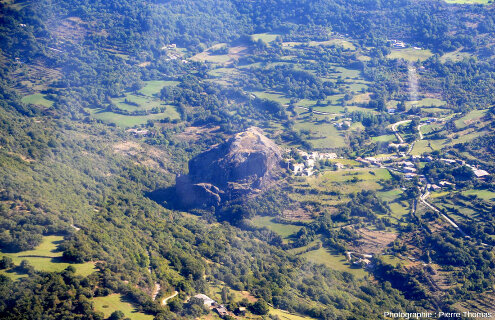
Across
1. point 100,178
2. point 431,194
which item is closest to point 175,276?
point 100,178

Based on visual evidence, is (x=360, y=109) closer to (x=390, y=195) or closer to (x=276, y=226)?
(x=390, y=195)

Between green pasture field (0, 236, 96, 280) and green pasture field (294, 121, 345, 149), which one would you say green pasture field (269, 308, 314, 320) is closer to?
green pasture field (0, 236, 96, 280)

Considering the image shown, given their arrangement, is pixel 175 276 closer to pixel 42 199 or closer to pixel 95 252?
pixel 95 252

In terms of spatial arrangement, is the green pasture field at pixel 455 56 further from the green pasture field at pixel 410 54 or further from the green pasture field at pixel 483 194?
the green pasture field at pixel 483 194

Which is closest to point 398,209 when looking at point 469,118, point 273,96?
point 469,118

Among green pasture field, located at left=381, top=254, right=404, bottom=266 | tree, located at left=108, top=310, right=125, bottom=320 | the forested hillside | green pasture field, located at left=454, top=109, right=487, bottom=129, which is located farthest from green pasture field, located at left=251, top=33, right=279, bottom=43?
tree, located at left=108, top=310, right=125, bottom=320
